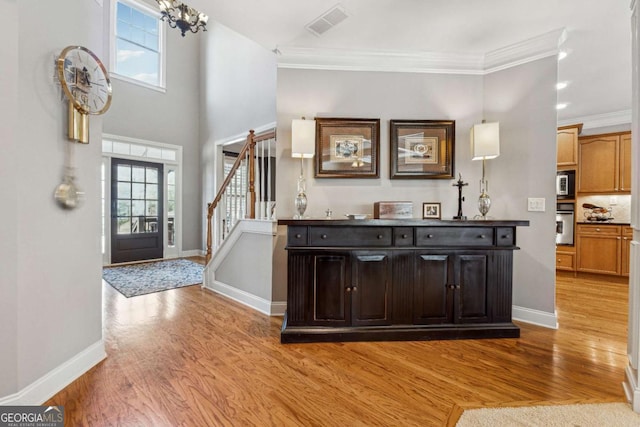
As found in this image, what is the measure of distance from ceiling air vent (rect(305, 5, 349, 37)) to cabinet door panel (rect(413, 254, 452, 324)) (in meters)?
2.11

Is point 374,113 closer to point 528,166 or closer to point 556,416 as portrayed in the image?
point 528,166

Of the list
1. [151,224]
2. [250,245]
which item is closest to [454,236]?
[250,245]

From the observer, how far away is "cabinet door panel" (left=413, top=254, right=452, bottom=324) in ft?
8.14

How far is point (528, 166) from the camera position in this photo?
2840 millimetres

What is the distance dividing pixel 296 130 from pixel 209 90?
4903 millimetres

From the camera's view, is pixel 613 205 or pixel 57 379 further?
pixel 613 205

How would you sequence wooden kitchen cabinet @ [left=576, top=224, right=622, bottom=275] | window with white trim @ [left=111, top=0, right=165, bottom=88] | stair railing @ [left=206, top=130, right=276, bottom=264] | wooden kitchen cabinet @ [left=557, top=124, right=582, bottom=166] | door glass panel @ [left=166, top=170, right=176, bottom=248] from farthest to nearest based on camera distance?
door glass panel @ [left=166, top=170, right=176, bottom=248], window with white trim @ [left=111, top=0, right=165, bottom=88], wooden kitchen cabinet @ [left=557, top=124, right=582, bottom=166], wooden kitchen cabinet @ [left=576, top=224, right=622, bottom=275], stair railing @ [left=206, top=130, right=276, bottom=264]

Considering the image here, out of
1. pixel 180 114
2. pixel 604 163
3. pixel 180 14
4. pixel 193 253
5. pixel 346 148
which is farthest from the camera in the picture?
pixel 193 253

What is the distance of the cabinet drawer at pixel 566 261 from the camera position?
16.2ft

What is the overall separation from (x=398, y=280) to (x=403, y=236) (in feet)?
1.22

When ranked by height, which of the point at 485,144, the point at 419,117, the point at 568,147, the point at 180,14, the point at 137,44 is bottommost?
the point at 485,144

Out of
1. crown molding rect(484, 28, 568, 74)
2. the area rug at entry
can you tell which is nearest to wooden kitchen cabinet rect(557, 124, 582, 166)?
crown molding rect(484, 28, 568, 74)

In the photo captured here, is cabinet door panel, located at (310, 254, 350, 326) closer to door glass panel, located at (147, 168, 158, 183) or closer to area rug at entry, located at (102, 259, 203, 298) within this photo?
area rug at entry, located at (102, 259, 203, 298)

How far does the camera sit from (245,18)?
8.26 feet
